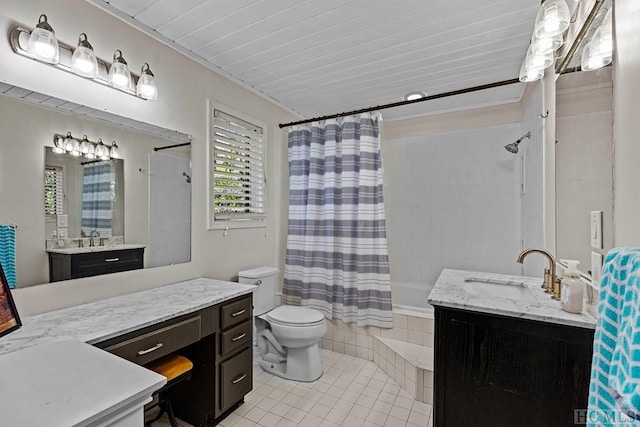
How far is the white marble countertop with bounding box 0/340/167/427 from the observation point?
2.10 feet

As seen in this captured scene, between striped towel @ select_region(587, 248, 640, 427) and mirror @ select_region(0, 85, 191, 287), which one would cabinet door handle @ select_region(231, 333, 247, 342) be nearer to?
mirror @ select_region(0, 85, 191, 287)

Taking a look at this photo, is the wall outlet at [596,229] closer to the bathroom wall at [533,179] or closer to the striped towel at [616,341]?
the striped towel at [616,341]

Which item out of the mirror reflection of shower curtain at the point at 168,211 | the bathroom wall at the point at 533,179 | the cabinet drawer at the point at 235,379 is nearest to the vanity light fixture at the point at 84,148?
the mirror reflection of shower curtain at the point at 168,211

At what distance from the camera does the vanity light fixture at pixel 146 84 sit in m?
1.79

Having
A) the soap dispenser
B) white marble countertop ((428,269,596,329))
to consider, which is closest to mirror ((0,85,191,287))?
white marble countertop ((428,269,596,329))

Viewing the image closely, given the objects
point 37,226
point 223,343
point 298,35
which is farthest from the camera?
point 298,35

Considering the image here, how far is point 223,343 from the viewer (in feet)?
5.89

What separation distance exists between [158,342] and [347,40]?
6.67 ft

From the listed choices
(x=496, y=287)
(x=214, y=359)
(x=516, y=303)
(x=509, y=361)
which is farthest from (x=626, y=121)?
(x=214, y=359)

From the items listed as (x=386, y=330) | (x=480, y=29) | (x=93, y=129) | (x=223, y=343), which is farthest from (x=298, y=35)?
(x=386, y=330)

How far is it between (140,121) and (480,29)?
215cm

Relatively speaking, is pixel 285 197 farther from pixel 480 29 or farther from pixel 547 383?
pixel 547 383

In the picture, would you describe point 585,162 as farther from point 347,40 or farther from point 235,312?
point 235,312

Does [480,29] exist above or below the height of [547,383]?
above
